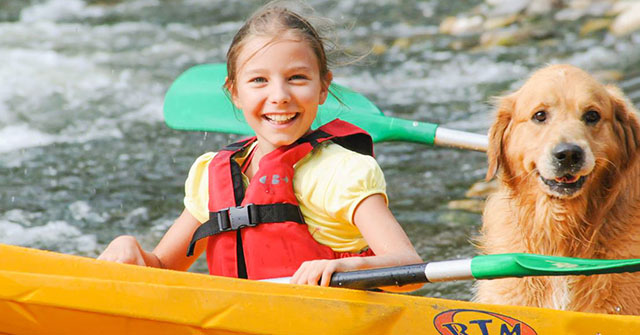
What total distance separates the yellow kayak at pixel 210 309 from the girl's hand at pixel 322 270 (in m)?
0.05

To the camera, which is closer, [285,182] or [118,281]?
[118,281]

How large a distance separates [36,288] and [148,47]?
6844 millimetres

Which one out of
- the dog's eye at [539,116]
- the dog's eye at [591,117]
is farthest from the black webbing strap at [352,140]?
the dog's eye at [591,117]

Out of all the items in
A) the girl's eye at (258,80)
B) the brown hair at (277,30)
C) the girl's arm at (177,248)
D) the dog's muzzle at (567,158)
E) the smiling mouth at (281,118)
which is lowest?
the girl's arm at (177,248)

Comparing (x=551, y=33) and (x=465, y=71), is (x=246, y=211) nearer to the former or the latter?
(x=465, y=71)

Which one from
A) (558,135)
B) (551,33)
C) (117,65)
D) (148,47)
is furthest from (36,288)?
(551,33)

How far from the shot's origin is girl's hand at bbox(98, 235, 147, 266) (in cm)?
270

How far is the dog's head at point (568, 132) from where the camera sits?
308cm

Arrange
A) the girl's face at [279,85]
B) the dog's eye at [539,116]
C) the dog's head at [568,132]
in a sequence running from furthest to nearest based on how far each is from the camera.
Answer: the dog's eye at [539,116], the dog's head at [568,132], the girl's face at [279,85]

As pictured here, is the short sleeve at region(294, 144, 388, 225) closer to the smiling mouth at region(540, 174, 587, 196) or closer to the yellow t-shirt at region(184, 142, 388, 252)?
the yellow t-shirt at region(184, 142, 388, 252)

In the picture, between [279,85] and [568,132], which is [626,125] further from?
[279,85]

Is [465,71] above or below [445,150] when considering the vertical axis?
above

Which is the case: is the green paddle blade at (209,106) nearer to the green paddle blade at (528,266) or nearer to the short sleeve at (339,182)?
the short sleeve at (339,182)

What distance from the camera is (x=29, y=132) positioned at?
252 inches
